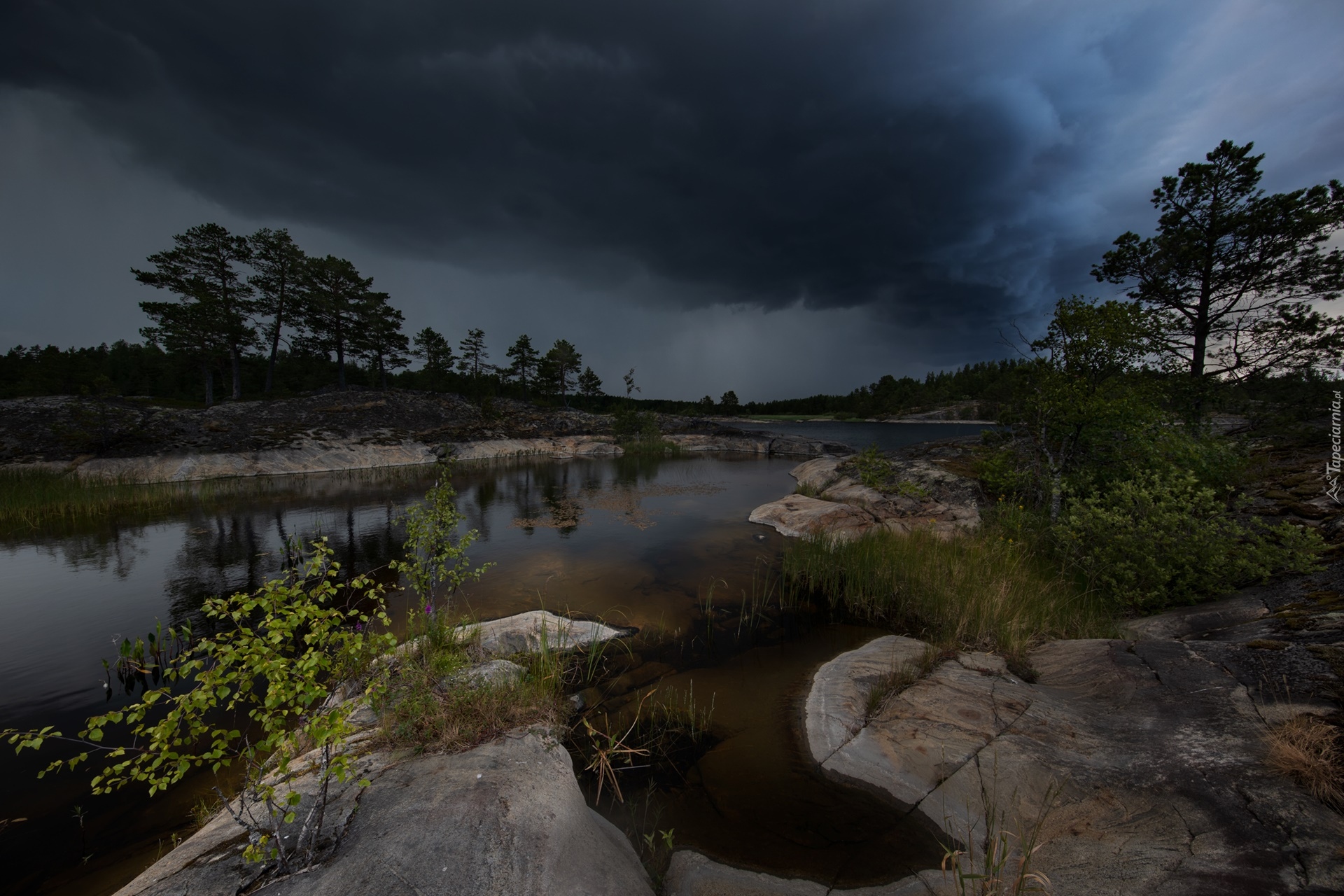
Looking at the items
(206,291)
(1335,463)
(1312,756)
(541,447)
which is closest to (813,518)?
(1335,463)

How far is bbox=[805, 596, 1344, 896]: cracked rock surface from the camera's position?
301 centimetres

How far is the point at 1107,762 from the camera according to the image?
4277 mm

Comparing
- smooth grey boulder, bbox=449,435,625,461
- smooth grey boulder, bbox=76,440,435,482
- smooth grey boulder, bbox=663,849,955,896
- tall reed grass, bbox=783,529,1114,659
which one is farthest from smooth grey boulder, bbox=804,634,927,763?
smooth grey boulder, bbox=449,435,625,461

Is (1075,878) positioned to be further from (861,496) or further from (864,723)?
(861,496)

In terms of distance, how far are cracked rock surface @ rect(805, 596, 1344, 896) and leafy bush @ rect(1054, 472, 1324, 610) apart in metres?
0.66

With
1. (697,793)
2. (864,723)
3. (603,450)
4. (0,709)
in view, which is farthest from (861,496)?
(603,450)

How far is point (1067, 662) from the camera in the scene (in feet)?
20.9

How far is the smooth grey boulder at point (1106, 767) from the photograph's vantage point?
118 inches

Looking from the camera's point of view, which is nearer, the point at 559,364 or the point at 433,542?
the point at 433,542

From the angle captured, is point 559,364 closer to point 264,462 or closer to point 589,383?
point 589,383

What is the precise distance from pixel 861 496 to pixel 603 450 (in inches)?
1320

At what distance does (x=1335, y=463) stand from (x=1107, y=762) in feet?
36.4

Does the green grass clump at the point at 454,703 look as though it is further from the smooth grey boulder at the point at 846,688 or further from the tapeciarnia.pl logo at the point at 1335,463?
the tapeciarnia.pl logo at the point at 1335,463

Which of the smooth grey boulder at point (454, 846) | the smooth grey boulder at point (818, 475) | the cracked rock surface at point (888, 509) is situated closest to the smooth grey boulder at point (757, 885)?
the smooth grey boulder at point (454, 846)
